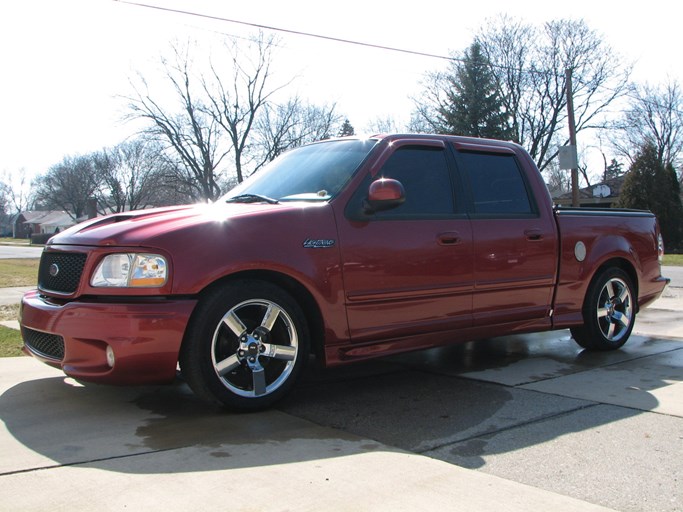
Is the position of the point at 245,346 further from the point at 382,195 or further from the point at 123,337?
the point at 382,195

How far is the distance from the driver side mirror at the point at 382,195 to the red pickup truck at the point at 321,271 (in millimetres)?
14

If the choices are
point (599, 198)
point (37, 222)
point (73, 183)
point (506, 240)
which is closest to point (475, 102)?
point (599, 198)

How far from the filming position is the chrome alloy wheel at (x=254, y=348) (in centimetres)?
381

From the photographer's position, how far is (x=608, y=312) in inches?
237

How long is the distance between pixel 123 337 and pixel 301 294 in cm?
116

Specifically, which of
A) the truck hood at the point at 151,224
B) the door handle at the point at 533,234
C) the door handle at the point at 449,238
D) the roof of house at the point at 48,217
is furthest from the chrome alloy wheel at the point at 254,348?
the roof of house at the point at 48,217

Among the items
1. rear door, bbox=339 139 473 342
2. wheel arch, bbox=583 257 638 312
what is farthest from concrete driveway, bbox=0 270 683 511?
wheel arch, bbox=583 257 638 312

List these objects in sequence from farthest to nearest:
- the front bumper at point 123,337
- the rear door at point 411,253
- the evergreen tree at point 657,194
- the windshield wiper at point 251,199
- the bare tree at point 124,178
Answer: the bare tree at point 124,178 < the evergreen tree at point 657,194 < the windshield wiper at point 251,199 < the rear door at point 411,253 < the front bumper at point 123,337

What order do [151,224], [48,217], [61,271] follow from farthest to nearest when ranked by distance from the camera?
[48,217] < [61,271] < [151,224]

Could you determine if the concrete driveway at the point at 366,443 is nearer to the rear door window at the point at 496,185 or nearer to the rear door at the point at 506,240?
the rear door at the point at 506,240

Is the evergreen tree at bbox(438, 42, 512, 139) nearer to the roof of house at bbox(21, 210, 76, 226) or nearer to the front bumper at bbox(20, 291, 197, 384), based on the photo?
the front bumper at bbox(20, 291, 197, 384)

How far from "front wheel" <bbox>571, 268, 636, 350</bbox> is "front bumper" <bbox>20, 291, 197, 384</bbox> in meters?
3.87

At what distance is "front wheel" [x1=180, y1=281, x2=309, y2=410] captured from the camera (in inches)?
146

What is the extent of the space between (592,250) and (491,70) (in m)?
36.7
